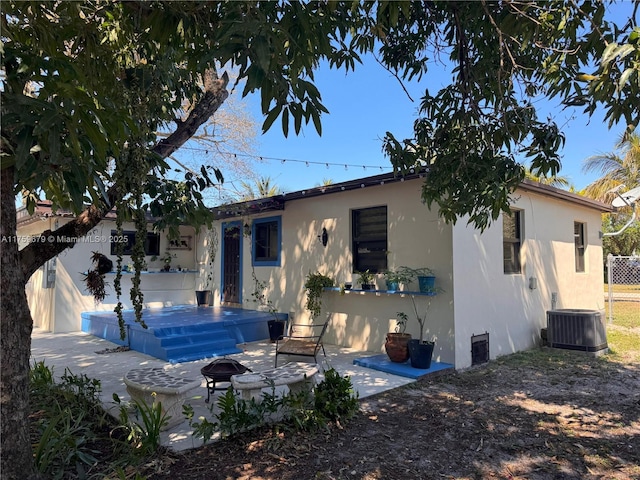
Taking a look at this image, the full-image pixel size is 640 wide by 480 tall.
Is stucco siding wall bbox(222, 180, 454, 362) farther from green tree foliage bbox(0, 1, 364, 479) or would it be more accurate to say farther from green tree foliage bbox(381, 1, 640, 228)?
green tree foliage bbox(0, 1, 364, 479)

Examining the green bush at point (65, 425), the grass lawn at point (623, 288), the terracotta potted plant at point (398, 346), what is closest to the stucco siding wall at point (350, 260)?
the terracotta potted plant at point (398, 346)

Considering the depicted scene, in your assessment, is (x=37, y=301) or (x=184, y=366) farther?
(x=37, y=301)

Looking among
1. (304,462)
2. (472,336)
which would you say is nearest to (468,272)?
(472,336)

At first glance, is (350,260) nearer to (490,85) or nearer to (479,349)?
(479,349)

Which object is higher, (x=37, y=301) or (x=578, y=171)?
(x=578, y=171)

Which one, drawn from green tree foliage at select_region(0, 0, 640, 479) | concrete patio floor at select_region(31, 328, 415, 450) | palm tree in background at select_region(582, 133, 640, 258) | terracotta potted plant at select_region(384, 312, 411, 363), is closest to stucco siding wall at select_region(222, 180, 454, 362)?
terracotta potted plant at select_region(384, 312, 411, 363)

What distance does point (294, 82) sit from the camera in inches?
72.5

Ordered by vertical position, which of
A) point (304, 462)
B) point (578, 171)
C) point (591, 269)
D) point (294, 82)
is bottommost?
point (304, 462)

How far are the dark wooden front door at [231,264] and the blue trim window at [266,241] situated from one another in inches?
25.9

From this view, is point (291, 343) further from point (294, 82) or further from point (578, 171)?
point (578, 171)

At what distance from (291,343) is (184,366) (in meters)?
1.69

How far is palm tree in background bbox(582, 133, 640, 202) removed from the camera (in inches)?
681

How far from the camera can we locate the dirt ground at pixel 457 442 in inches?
128

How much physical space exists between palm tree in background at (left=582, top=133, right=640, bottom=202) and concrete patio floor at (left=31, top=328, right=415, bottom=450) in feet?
51.7
